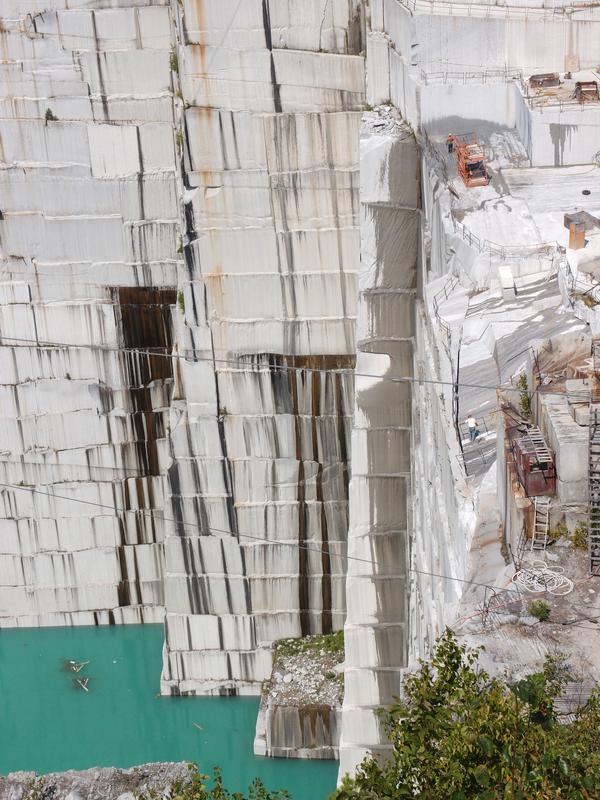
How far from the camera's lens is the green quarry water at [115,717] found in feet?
94.8

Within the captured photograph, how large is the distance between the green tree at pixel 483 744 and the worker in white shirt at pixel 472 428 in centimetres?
472

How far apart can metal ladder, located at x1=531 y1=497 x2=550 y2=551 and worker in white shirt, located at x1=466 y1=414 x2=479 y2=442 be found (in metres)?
2.55

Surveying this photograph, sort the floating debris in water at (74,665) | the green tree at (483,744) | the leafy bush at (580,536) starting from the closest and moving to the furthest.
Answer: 1. the green tree at (483,744)
2. the leafy bush at (580,536)
3. the floating debris in water at (74,665)

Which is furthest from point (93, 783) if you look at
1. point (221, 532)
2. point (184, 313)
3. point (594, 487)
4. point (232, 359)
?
point (594, 487)

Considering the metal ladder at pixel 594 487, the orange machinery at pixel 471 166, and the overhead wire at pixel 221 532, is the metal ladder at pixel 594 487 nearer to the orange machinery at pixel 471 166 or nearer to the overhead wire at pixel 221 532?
the overhead wire at pixel 221 532

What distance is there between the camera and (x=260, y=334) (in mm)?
28500

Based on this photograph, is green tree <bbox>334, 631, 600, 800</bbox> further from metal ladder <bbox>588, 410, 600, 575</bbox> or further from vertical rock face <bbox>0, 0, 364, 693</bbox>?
vertical rock face <bbox>0, 0, 364, 693</bbox>

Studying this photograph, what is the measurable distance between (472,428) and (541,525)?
9.11ft

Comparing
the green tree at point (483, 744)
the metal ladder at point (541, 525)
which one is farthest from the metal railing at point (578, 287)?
the green tree at point (483, 744)

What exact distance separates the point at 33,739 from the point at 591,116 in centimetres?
2087

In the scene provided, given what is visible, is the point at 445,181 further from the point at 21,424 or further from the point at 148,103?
the point at 21,424

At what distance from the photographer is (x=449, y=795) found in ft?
32.9

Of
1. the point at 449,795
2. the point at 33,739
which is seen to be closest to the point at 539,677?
the point at 449,795

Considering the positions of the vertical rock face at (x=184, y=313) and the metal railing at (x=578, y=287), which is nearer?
the metal railing at (x=578, y=287)
